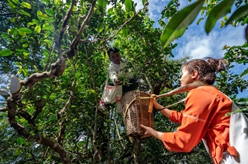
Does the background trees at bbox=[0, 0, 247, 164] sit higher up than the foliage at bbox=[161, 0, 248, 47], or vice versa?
Answer: the background trees at bbox=[0, 0, 247, 164]

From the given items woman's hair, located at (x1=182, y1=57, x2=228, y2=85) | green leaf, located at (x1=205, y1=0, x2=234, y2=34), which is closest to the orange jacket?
woman's hair, located at (x1=182, y1=57, x2=228, y2=85)

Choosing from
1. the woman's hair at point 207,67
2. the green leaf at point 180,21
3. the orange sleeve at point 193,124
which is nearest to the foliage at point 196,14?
the green leaf at point 180,21

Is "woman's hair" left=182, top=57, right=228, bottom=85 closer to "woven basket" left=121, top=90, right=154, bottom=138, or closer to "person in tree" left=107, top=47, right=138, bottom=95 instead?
→ "woven basket" left=121, top=90, right=154, bottom=138

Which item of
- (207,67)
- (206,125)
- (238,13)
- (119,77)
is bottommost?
(206,125)

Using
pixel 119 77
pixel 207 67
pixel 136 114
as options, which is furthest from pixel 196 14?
pixel 119 77

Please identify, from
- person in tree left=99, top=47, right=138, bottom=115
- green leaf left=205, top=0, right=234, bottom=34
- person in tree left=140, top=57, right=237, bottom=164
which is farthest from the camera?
person in tree left=99, top=47, right=138, bottom=115

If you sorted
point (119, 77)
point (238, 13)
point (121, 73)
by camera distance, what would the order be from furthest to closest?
point (121, 73)
point (119, 77)
point (238, 13)

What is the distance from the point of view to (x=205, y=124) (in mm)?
1512

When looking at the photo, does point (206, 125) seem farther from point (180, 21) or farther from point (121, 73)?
point (121, 73)

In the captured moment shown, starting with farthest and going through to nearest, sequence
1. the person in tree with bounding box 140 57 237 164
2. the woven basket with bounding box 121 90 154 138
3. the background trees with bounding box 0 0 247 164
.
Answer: the background trees with bounding box 0 0 247 164 → the woven basket with bounding box 121 90 154 138 → the person in tree with bounding box 140 57 237 164

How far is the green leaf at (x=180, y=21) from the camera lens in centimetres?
41

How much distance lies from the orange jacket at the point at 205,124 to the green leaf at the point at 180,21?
1.09 meters

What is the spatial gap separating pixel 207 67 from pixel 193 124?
0.59 meters

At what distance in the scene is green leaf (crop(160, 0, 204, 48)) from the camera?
1.35 ft
